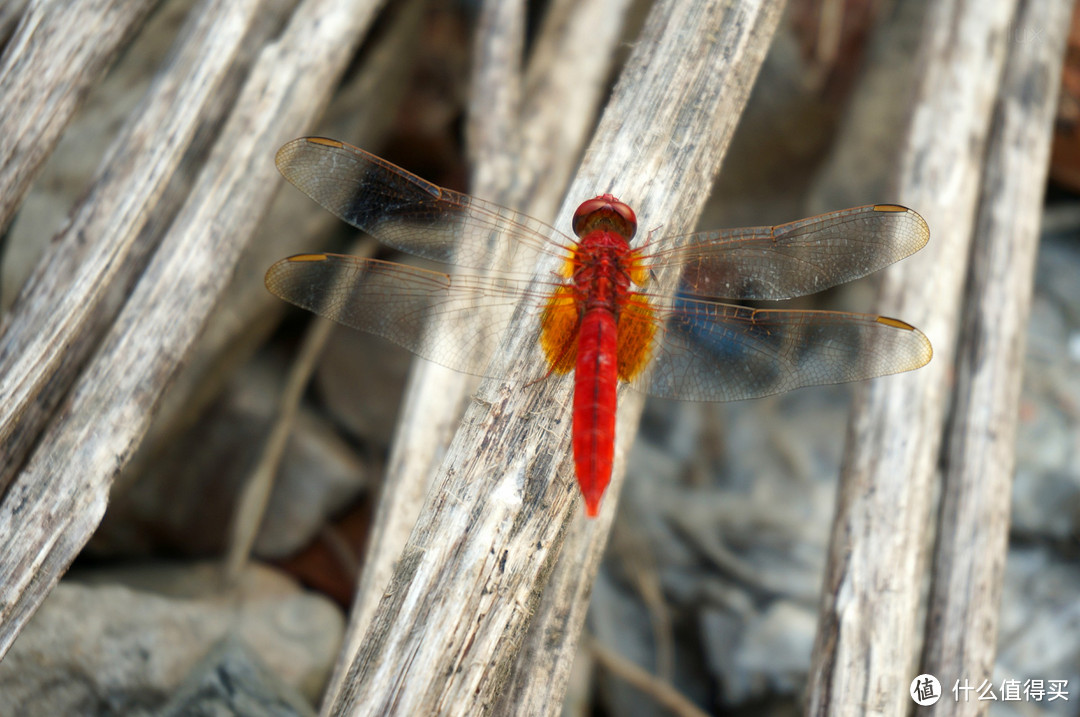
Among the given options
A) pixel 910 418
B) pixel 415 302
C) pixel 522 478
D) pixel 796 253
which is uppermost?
pixel 796 253

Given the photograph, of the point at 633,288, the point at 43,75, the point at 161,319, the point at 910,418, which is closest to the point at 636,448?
the point at 910,418

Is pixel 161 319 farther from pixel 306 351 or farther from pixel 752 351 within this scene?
pixel 752 351

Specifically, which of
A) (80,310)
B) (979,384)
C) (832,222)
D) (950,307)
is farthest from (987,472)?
(80,310)

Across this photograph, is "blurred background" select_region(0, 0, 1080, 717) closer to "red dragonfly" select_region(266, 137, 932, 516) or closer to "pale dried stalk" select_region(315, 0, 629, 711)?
"pale dried stalk" select_region(315, 0, 629, 711)

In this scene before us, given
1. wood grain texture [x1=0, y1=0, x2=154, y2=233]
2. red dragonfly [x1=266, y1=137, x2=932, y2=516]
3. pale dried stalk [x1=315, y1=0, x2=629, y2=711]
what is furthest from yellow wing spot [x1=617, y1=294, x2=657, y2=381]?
wood grain texture [x1=0, y1=0, x2=154, y2=233]

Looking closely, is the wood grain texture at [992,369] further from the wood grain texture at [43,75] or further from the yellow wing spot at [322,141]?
the wood grain texture at [43,75]
